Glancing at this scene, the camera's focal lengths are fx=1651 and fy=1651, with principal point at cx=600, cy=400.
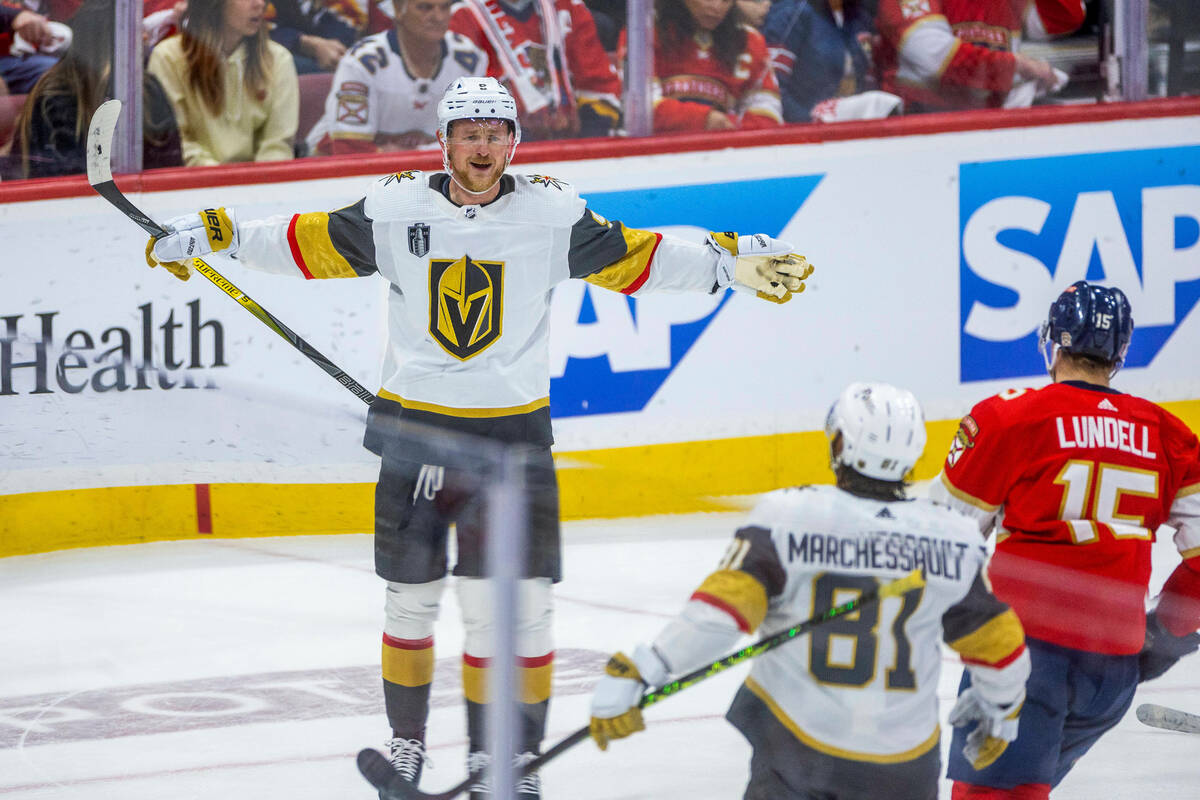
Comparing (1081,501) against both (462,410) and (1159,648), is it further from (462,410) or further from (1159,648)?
(462,410)

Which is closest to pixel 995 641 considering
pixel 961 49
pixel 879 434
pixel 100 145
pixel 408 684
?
pixel 879 434

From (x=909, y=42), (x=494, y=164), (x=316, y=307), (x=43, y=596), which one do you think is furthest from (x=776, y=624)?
(x=909, y=42)

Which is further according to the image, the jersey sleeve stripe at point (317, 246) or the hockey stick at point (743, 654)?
the jersey sleeve stripe at point (317, 246)

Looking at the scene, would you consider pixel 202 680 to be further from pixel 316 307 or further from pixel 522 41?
pixel 522 41

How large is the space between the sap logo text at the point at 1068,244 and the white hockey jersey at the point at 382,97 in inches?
65.3

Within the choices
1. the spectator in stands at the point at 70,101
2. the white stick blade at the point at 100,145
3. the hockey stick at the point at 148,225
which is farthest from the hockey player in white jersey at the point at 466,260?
the spectator in stands at the point at 70,101

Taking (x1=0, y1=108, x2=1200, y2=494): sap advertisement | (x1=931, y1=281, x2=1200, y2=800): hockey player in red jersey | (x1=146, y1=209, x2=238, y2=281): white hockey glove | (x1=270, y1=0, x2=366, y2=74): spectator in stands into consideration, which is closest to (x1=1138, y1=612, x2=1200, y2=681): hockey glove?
(x1=931, y1=281, x2=1200, y2=800): hockey player in red jersey

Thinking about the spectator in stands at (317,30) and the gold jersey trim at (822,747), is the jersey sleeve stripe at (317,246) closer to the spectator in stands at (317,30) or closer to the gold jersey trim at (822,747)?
the gold jersey trim at (822,747)

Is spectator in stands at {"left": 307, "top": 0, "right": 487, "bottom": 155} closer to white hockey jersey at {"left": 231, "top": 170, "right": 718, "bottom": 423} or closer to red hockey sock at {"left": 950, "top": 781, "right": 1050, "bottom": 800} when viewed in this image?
white hockey jersey at {"left": 231, "top": 170, "right": 718, "bottom": 423}

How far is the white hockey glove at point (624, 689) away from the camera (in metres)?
1.88

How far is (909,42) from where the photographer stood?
17.4 feet

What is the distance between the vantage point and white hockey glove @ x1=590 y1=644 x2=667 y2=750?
6.15 feet

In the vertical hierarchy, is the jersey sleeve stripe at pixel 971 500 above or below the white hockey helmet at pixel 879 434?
below

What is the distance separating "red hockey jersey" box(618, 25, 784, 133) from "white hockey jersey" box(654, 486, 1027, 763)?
3.35m
